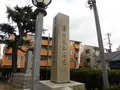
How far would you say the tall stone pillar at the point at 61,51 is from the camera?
4.37 m

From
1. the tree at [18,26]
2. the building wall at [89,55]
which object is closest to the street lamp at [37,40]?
the tree at [18,26]

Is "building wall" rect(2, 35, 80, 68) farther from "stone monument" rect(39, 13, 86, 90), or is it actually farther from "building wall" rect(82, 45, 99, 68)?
"stone monument" rect(39, 13, 86, 90)

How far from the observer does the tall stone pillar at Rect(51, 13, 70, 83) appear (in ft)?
14.3

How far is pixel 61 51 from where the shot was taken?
451cm

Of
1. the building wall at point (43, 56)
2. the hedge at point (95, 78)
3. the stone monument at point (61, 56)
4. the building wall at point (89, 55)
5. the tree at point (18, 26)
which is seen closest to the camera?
the stone monument at point (61, 56)

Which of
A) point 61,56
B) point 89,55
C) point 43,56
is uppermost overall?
point 89,55

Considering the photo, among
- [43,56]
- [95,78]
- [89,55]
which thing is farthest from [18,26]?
[89,55]

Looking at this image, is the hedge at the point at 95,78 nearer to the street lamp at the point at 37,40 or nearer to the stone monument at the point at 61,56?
the stone monument at the point at 61,56

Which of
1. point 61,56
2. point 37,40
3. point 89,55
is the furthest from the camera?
point 89,55

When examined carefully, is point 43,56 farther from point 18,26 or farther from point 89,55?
point 18,26

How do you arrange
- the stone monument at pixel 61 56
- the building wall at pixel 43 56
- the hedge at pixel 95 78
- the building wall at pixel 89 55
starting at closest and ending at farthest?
the stone monument at pixel 61 56, the hedge at pixel 95 78, the building wall at pixel 43 56, the building wall at pixel 89 55

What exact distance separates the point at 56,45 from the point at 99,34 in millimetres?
2156

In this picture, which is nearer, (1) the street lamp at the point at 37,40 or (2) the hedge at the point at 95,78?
(1) the street lamp at the point at 37,40

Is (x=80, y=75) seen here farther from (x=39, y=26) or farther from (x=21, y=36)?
(x=21, y=36)
